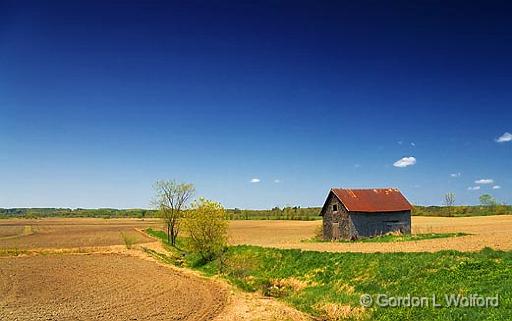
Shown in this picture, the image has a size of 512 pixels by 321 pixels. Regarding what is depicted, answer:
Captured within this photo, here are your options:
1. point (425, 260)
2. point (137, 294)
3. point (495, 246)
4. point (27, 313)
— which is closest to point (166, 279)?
point (137, 294)

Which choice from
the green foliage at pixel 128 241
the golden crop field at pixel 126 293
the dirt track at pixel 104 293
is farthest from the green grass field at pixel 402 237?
the green foliage at pixel 128 241

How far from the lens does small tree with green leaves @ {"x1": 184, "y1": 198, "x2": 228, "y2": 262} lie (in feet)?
135

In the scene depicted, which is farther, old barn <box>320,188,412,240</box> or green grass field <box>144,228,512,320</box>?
old barn <box>320,188,412,240</box>

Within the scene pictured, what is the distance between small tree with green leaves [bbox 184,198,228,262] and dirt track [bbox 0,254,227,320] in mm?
4212

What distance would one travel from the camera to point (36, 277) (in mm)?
34656

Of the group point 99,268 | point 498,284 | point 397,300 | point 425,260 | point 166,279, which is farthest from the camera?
point 99,268

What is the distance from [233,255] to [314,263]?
12.8m

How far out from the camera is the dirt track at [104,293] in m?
22.0

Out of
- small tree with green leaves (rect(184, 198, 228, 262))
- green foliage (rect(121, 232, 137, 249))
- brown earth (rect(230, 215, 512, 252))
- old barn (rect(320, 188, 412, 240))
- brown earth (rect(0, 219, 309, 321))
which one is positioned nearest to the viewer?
brown earth (rect(0, 219, 309, 321))

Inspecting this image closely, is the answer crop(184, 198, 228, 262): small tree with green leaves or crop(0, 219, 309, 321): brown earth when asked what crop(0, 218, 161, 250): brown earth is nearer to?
crop(0, 219, 309, 321): brown earth

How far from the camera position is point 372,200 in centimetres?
5094

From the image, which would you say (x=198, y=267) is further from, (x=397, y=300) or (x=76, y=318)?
(x=397, y=300)

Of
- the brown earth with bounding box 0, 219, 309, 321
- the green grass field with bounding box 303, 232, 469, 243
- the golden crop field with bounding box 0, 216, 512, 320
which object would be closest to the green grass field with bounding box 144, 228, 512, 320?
the brown earth with bounding box 0, 219, 309, 321

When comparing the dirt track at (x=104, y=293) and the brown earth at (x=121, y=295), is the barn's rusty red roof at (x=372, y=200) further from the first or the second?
the dirt track at (x=104, y=293)
